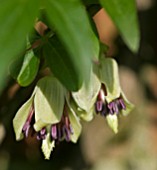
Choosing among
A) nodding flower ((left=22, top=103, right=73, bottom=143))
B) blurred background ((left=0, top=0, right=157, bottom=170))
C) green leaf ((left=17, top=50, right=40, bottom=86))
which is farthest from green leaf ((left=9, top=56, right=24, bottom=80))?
blurred background ((left=0, top=0, right=157, bottom=170))

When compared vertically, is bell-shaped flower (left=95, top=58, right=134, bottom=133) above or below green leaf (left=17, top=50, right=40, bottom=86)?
below

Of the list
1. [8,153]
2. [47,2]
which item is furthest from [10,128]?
[47,2]

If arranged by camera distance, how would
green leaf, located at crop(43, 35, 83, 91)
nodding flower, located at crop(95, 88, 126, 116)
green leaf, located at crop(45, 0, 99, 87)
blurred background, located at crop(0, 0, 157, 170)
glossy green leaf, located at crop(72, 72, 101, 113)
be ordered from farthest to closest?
1. blurred background, located at crop(0, 0, 157, 170)
2. nodding flower, located at crop(95, 88, 126, 116)
3. glossy green leaf, located at crop(72, 72, 101, 113)
4. green leaf, located at crop(43, 35, 83, 91)
5. green leaf, located at crop(45, 0, 99, 87)

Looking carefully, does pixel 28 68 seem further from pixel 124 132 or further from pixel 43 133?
pixel 124 132

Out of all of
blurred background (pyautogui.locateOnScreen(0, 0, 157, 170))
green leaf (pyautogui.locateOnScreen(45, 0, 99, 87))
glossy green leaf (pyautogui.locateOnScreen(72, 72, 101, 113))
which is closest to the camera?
green leaf (pyautogui.locateOnScreen(45, 0, 99, 87))

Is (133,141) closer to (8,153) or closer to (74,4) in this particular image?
(8,153)

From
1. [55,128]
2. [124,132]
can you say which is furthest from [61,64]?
[124,132]

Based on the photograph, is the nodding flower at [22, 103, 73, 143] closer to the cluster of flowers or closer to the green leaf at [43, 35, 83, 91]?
the cluster of flowers
